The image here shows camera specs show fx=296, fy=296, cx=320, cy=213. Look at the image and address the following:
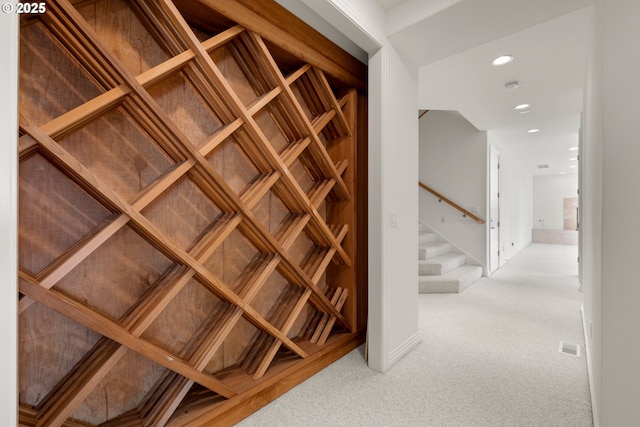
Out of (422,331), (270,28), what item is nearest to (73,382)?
(270,28)

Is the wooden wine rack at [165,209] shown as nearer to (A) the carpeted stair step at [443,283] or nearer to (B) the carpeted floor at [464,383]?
(B) the carpeted floor at [464,383]

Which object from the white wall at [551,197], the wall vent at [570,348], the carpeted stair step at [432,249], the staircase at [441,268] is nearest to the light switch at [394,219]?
the wall vent at [570,348]

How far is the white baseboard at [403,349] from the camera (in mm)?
1764

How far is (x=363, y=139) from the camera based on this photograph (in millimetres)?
2039

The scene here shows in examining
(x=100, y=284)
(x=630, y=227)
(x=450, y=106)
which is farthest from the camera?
(x=450, y=106)

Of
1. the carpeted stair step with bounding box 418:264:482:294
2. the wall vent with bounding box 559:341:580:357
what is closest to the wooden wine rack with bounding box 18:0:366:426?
the wall vent with bounding box 559:341:580:357

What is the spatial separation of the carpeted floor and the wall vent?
0.11 ft

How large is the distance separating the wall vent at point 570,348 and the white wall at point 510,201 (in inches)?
121

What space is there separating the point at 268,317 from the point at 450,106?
9.78 ft

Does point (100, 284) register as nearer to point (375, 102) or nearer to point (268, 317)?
point (268, 317)

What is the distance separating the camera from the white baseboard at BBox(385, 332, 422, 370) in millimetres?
1764

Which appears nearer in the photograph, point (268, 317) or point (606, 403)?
point (606, 403)
